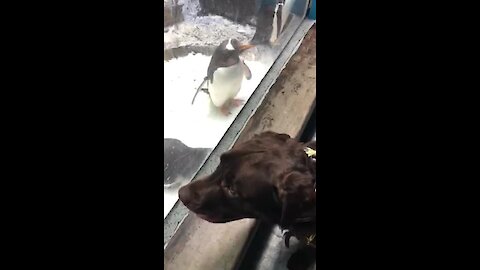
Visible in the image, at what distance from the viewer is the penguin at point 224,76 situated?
39.7 inches

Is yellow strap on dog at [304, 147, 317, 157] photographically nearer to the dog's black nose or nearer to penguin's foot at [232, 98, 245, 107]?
the dog's black nose

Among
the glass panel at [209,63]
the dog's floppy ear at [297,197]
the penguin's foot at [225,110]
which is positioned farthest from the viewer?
the penguin's foot at [225,110]

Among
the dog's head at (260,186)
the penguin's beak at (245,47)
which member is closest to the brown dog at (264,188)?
the dog's head at (260,186)

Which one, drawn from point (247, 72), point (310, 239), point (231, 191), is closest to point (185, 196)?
point (231, 191)

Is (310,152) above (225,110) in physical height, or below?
above

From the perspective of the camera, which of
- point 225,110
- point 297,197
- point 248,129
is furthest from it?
point 225,110

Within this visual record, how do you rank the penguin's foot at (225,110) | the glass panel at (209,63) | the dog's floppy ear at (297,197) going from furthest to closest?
the penguin's foot at (225,110), the glass panel at (209,63), the dog's floppy ear at (297,197)

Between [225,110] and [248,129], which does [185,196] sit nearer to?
[248,129]

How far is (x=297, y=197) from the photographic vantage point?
0.62 meters

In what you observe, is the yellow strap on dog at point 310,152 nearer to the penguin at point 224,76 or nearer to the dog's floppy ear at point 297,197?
the dog's floppy ear at point 297,197

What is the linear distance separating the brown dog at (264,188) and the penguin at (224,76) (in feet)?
1.07
